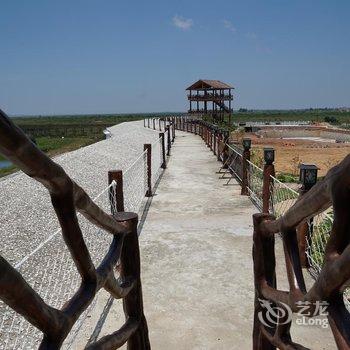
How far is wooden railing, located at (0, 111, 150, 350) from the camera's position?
88 centimetres

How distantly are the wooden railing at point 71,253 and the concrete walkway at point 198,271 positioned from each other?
47.5 inches

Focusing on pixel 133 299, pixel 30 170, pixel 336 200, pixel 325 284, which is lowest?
pixel 133 299

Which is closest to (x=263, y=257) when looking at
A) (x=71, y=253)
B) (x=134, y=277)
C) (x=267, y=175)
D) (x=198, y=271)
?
(x=134, y=277)

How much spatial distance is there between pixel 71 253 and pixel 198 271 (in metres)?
3.00

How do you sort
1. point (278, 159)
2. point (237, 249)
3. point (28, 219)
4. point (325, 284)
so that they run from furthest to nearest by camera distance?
point (278, 159)
point (28, 219)
point (237, 249)
point (325, 284)

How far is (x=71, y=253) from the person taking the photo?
1.24m

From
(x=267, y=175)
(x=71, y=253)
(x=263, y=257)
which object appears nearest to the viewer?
(x=71, y=253)

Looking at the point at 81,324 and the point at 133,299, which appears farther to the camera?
the point at 81,324

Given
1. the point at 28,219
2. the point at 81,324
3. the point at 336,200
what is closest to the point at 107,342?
the point at 336,200

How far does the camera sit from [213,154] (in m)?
13.9

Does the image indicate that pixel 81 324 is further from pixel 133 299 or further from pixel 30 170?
pixel 30 170

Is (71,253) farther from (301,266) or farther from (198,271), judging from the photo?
(198,271)

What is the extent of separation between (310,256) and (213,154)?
32.8 ft

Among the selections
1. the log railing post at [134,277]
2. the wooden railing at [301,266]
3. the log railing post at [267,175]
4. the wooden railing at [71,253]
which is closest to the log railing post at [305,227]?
the log railing post at [267,175]
